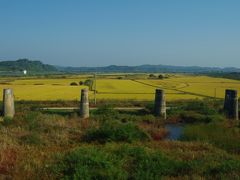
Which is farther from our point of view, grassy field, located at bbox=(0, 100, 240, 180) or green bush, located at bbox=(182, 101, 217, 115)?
green bush, located at bbox=(182, 101, 217, 115)

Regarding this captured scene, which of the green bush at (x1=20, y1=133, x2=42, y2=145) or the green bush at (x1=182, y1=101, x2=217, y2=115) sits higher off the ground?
the green bush at (x1=20, y1=133, x2=42, y2=145)

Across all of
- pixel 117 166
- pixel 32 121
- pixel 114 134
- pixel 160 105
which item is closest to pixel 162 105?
pixel 160 105

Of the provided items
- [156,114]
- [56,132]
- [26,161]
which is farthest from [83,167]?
[156,114]

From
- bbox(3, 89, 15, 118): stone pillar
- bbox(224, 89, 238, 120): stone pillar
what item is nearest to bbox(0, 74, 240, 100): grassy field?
bbox(224, 89, 238, 120): stone pillar

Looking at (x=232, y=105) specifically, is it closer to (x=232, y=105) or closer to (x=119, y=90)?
(x=232, y=105)

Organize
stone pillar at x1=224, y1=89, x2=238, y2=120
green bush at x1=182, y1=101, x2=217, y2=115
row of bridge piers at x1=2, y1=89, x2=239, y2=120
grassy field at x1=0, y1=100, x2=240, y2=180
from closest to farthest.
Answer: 1. grassy field at x1=0, y1=100, x2=240, y2=180
2. row of bridge piers at x1=2, y1=89, x2=239, y2=120
3. stone pillar at x1=224, y1=89, x2=238, y2=120
4. green bush at x1=182, y1=101, x2=217, y2=115

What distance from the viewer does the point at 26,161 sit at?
909cm

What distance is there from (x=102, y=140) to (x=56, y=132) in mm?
2199

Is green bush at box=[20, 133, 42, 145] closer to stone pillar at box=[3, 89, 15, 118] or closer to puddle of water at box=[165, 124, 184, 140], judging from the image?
puddle of water at box=[165, 124, 184, 140]

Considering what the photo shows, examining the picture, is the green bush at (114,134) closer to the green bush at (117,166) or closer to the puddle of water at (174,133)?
the green bush at (117,166)

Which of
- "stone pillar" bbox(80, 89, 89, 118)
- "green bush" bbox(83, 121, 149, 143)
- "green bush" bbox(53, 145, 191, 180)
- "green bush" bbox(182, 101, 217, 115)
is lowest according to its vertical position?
"green bush" bbox(182, 101, 217, 115)

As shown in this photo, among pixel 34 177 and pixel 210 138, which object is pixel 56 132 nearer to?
pixel 210 138

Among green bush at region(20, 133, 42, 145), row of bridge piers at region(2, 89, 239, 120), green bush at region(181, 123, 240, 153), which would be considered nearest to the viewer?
green bush at region(20, 133, 42, 145)

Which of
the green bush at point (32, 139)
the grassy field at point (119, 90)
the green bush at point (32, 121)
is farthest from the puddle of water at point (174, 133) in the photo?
the grassy field at point (119, 90)
